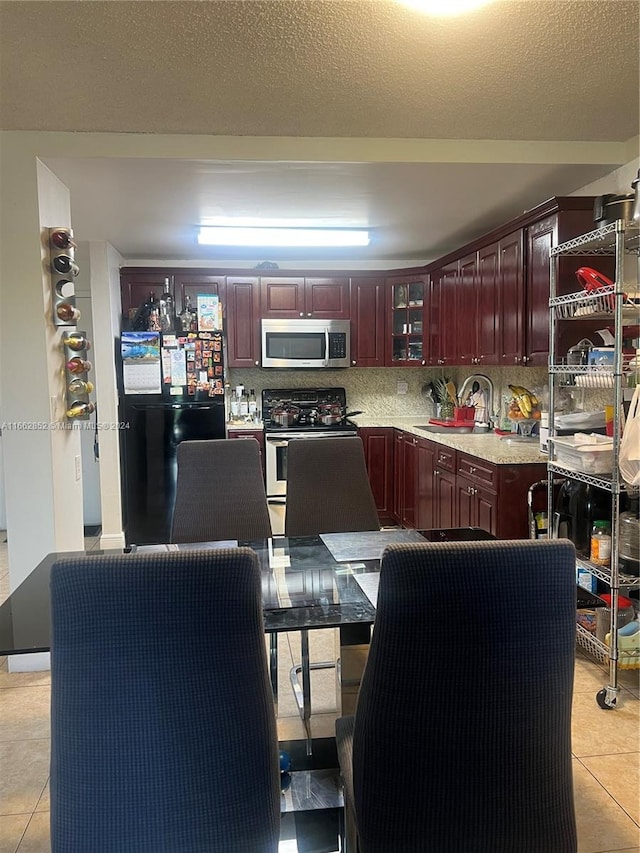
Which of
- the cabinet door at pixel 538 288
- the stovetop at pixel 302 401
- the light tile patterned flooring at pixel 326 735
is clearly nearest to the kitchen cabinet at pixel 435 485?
the cabinet door at pixel 538 288

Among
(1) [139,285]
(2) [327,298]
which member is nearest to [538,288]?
(2) [327,298]

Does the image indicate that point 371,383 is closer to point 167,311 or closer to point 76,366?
point 167,311

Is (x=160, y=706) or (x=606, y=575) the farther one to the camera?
(x=606, y=575)

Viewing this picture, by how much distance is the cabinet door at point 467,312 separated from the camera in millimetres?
4371

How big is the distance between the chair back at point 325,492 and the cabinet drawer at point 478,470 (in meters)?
0.94

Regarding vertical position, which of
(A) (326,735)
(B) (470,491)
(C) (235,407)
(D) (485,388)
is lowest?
(A) (326,735)

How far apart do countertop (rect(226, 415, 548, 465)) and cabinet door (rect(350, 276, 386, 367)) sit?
1.90 feet

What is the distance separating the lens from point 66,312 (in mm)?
2994

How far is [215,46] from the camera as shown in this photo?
209cm

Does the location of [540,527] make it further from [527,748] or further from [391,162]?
[527,748]

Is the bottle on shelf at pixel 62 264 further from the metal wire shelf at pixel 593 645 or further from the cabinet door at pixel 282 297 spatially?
the metal wire shelf at pixel 593 645

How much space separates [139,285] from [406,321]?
2297 millimetres

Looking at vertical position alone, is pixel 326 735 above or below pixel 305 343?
below

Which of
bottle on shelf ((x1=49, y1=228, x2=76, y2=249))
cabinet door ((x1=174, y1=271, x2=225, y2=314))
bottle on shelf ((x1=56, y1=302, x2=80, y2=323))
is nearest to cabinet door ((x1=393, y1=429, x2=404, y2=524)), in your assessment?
cabinet door ((x1=174, y1=271, x2=225, y2=314))
